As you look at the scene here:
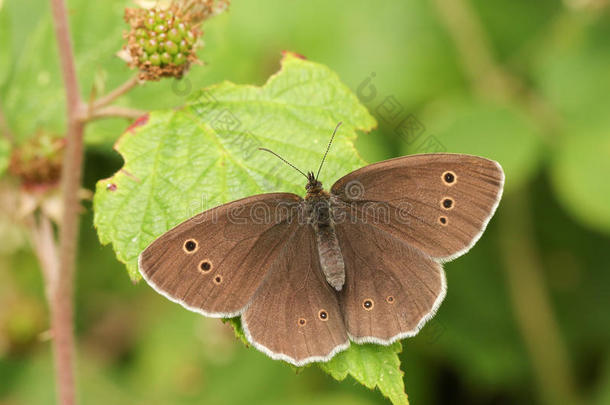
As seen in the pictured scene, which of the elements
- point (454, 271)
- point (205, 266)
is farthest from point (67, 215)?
point (454, 271)

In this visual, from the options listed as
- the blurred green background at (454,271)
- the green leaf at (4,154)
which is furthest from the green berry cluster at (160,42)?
A: the blurred green background at (454,271)

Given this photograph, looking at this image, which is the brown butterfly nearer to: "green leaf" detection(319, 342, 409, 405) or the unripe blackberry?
"green leaf" detection(319, 342, 409, 405)

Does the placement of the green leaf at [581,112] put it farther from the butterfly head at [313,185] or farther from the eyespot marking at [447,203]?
the butterfly head at [313,185]

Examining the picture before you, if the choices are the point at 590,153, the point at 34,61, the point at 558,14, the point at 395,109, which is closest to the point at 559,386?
the point at 590,153

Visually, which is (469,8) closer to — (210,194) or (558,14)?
(558,14)

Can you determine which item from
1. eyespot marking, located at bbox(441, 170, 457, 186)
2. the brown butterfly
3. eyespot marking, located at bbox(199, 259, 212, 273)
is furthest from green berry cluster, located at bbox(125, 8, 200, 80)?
eyespot marking, located at bbox(441, 170, 457, 186)

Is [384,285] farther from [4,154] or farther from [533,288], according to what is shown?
[533,288]
